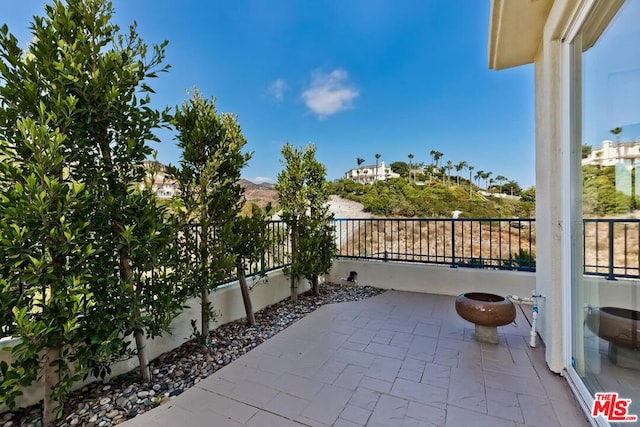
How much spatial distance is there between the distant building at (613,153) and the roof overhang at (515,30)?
4.55 feet

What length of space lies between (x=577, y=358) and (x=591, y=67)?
2157mm

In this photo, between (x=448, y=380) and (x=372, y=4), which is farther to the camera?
(x=372, y=4)

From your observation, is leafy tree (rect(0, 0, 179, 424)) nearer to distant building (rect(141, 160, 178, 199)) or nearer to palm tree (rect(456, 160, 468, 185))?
distant building (rect(141, 160, 178, 199))

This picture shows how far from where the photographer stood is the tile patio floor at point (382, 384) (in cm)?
183

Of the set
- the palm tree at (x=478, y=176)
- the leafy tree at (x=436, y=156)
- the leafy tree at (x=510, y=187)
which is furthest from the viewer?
the leafy tree at (x=436, y=156)

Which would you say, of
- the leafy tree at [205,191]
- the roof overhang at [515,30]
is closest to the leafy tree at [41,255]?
the leafy tree at [205,191]

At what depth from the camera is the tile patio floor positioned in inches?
72.2

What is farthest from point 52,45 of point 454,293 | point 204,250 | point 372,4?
point 372,4

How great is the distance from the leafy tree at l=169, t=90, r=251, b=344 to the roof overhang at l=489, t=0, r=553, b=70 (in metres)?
2.94

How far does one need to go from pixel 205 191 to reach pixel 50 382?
1.83 m

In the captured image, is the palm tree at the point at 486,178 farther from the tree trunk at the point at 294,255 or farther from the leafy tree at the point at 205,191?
the leafy tree at the point at 205,191

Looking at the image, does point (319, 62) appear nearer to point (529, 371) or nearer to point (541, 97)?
point (541, 97)

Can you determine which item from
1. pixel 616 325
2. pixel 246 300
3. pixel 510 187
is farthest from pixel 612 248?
pixel 510 187

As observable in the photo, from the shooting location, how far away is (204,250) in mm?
2861
